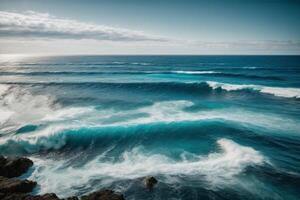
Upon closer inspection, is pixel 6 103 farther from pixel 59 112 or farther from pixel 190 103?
pixel 190 103

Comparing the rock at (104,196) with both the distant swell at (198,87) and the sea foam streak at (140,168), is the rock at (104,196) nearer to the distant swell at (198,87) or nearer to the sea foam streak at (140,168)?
the sea foam streak at (140,168)

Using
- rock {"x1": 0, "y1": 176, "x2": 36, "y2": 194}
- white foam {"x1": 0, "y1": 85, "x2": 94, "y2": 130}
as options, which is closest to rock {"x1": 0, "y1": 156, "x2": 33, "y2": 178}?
rock {"x1": 0, "y1": 176, "x2": 36, "y2": 194}

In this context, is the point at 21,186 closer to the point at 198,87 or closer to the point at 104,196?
the point at 104,196

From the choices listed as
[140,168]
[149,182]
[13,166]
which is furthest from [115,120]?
[149,182]

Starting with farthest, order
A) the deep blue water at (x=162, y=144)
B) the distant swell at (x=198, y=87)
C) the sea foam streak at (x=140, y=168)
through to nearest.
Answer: the distant swell at (x=198, y=87), the sea foam streak at (x=140, y=168), the deep blue water at (x=162, y=144)

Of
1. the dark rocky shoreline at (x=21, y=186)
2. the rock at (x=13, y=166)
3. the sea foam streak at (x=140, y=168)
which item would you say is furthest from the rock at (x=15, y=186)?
the rock at (x=13, y=166)

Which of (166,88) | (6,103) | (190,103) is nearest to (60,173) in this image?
(190,103)

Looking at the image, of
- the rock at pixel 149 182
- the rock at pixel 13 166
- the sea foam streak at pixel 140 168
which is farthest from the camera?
the rock at pixel 13 166
